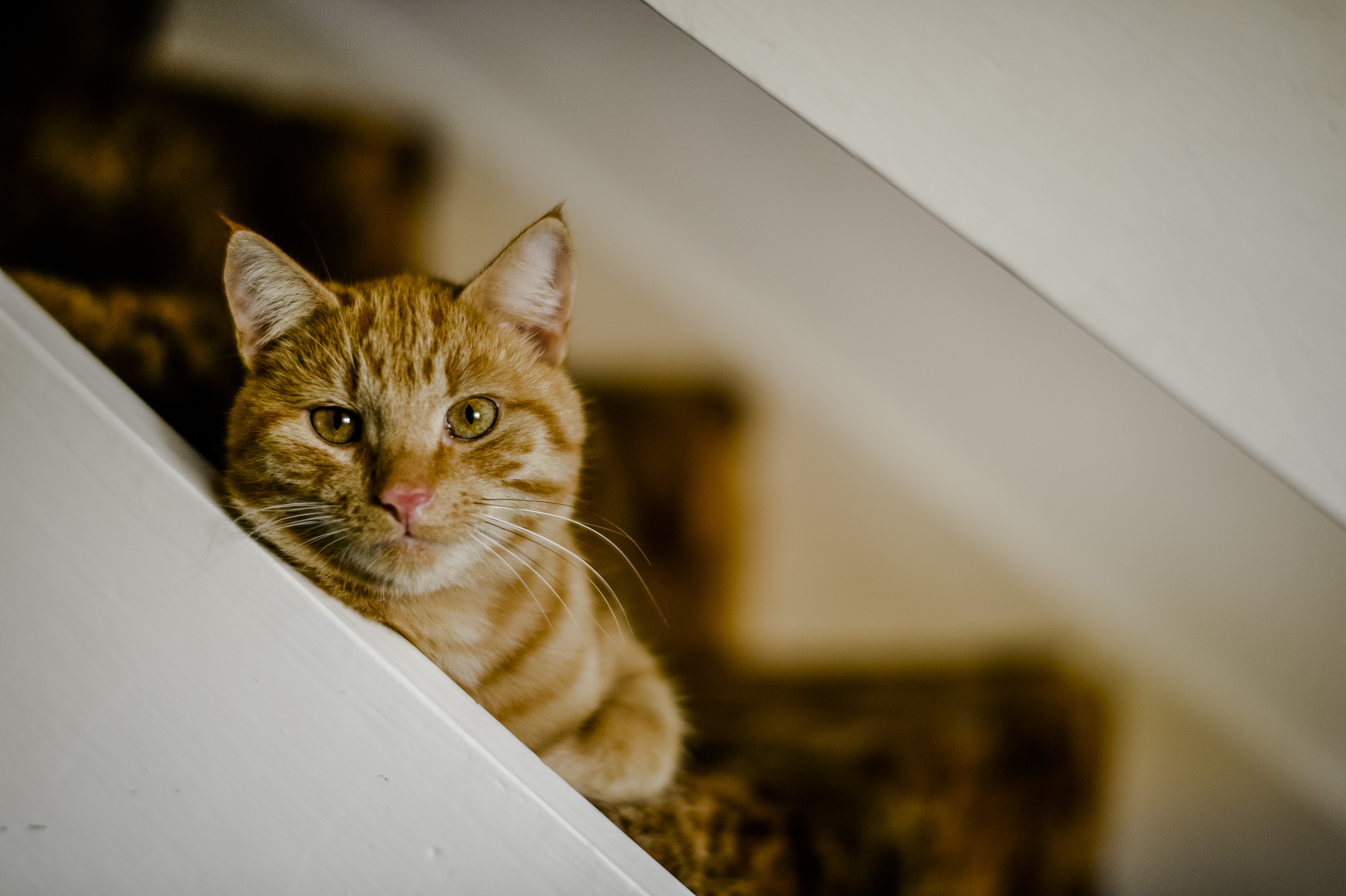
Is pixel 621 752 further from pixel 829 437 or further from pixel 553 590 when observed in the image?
pixel 829 437

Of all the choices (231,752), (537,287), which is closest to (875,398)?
(537,287)

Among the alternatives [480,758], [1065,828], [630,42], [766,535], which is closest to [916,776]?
[1065,828]

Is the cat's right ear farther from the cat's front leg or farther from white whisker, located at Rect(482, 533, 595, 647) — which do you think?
the cat's front leg

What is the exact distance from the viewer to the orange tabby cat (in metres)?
0.69

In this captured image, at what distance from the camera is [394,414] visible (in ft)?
2.37

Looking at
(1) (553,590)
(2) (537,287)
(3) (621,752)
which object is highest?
(2) (537,287)

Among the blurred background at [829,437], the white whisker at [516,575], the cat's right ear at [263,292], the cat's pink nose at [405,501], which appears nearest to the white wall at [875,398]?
the blurred background at [829,437]

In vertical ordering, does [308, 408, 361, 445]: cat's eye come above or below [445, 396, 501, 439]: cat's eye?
below

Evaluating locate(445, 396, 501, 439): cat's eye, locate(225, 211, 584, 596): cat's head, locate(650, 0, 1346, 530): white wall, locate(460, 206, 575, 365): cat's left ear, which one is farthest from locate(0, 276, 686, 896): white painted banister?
locate(650, 0, 1346, 530): white wall

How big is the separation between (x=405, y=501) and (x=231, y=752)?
0.80 ft

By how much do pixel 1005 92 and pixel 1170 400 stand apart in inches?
83.0

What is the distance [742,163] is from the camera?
2045mm

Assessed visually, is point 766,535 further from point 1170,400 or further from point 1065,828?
point 1170,400

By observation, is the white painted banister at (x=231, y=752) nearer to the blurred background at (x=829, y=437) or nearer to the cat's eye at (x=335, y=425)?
the cat's eye at (x=335, y=425)
